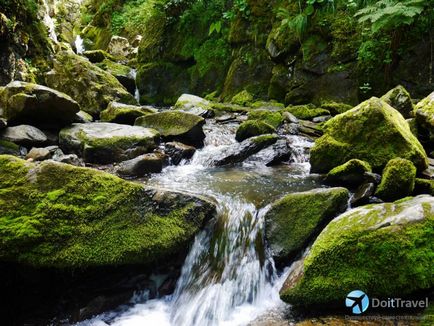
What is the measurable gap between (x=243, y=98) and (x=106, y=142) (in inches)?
285

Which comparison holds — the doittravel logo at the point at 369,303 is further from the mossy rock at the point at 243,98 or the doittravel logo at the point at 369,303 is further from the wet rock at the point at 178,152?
the mossy rock at the point at 243,98

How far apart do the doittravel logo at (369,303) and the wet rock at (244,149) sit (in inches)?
165

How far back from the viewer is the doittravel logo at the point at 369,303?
2.62m

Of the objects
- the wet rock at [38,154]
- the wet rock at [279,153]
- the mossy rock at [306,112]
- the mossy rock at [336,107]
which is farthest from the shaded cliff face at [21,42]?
the mossy rock at [336,107]

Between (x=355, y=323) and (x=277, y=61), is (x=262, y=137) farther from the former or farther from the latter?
(x=277, y=61)

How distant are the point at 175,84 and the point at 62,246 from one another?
1367 cm

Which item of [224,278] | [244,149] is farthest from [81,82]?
[224,278]

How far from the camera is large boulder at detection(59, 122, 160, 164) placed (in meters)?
6.23

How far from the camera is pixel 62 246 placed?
10.1ft

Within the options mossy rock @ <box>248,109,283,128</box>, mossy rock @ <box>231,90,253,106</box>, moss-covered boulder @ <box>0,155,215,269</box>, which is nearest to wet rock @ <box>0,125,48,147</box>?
moss-covered boulder @ <box>0,155,215,269</box>

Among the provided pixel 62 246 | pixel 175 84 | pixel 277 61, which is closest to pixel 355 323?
pixel 62 246

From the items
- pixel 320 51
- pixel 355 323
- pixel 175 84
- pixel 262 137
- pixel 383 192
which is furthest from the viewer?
pixel 175 84

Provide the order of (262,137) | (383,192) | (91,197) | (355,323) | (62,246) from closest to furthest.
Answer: (355,323) < (62,246) < (91,197) < (383,192) < (262,137)

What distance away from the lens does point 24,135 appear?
6.35m
